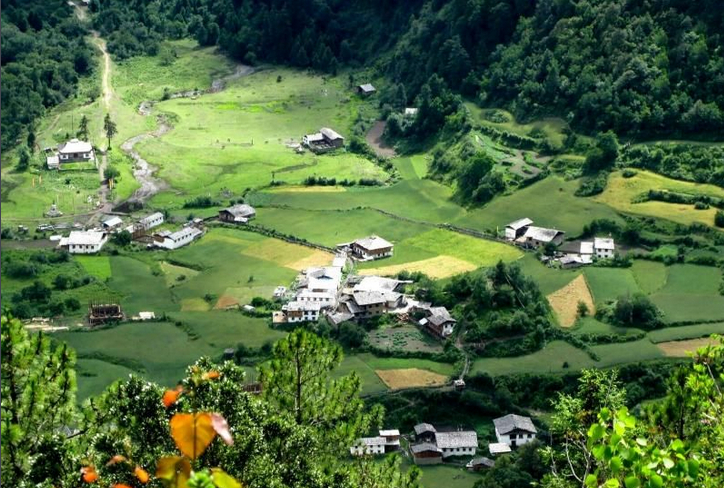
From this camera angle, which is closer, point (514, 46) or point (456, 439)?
point (456, 439)

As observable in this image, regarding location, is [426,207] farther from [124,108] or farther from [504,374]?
[124,108]

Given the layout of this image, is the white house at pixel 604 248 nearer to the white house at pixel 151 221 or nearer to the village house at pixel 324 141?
the white house at pixel 151 221

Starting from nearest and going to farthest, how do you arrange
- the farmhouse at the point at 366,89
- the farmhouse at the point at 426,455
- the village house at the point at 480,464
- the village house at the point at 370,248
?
the village house at the point at 480,464 → the farmhouse at the point at 426,455 → the village house at the point at 370,248 → the farmhouse at the point at 366,89

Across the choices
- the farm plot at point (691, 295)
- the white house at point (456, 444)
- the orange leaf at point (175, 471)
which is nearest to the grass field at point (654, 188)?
the farm plot at point (691, 295)

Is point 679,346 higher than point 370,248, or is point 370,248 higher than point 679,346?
point 679,346

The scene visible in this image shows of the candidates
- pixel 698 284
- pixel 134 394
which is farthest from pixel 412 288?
pixel 134 394

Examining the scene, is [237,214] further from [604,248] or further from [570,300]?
[570,300]

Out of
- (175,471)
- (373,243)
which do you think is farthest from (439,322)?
(175,471)
